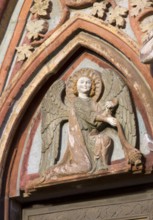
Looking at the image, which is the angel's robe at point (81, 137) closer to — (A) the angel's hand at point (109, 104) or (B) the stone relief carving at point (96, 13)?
(A) the angel's hand at point (109, 104)

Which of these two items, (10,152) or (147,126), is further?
(10,152)

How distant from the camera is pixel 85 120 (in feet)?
19.6

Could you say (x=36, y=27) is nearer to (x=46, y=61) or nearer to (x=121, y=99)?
(x=46, y=61)

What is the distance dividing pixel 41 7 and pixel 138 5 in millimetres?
751

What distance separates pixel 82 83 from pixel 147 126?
0.57m

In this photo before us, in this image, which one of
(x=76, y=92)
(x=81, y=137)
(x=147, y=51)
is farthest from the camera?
(x=76, y=92)

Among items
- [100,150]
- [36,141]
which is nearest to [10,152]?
[36,141]

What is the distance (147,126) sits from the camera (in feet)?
18.9

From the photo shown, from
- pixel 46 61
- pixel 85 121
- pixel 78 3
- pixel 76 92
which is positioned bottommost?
pixel 85 121

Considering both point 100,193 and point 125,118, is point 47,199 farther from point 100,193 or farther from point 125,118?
point 125,118

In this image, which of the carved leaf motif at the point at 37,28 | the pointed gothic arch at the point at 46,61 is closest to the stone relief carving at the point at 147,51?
the pointed gothic arch at the point at 46,61

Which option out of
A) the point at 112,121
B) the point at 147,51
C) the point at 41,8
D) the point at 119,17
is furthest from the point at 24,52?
the point at 147,51

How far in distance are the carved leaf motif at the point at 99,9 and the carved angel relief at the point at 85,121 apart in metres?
0.38

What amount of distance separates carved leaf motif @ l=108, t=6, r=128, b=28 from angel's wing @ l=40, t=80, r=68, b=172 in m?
0.56
